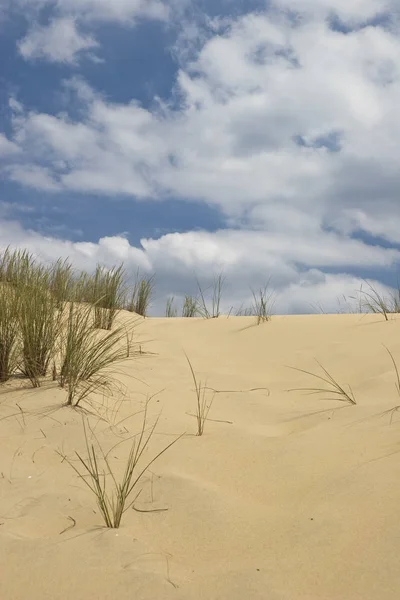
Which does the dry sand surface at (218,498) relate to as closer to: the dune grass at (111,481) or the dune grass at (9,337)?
the dune grass at (111,481)

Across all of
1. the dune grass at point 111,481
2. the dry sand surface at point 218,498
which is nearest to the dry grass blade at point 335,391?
the dry sand surface at point 218,498

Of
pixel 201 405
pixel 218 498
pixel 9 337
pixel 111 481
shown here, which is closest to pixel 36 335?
pixel 9 337

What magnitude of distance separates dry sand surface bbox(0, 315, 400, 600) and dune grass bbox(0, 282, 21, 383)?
0.56 feet

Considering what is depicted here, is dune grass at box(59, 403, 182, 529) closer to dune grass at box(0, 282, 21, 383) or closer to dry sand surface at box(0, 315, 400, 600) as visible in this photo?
dry sand surface at box(0, 315, 400, 600)

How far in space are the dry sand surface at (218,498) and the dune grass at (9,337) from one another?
171 millimetres

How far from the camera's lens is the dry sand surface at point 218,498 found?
5.02ft

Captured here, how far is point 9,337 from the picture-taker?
130 inches

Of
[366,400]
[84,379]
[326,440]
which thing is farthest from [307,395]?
[84,379]

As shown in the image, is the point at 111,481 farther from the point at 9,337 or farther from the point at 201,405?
the point at 9,337

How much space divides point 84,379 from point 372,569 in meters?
2.01

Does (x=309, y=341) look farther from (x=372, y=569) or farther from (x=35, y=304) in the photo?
(x=372, y=569)

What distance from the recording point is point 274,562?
1590mm

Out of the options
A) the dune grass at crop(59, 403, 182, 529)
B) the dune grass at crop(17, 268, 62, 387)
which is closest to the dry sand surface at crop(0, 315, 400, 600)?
the dune grass at crop(59, 403, 182, 529)

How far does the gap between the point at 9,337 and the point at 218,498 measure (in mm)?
1790
